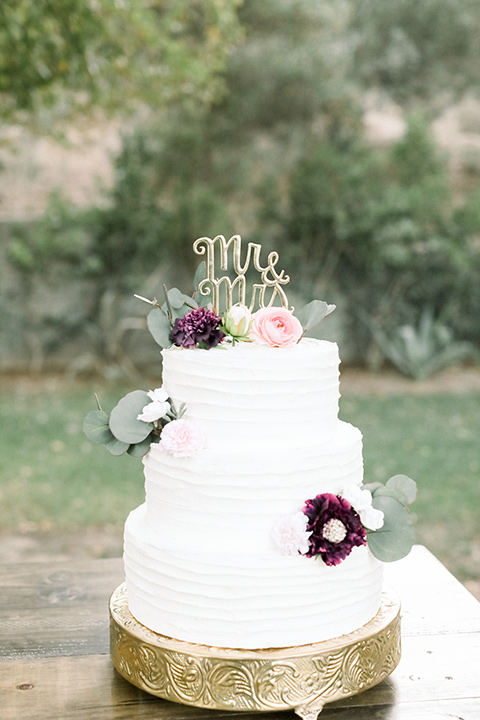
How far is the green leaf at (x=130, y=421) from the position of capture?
6.29ft

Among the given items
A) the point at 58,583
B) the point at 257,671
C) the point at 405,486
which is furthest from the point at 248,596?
the point at 58,583

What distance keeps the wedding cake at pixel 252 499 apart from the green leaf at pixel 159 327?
0.08 m

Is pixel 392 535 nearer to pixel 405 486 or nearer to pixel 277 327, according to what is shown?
pixel 405 486

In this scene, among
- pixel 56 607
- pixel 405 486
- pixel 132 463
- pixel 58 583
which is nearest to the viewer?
pixel 405 486

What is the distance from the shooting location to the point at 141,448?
1943 millimetres

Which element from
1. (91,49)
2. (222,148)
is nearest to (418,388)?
(222,148)

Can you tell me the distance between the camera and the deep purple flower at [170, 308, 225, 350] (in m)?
1.93

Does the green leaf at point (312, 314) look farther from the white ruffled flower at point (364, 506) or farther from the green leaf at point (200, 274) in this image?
the white ruffled flower at point (364, 506)

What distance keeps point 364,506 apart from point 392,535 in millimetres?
111

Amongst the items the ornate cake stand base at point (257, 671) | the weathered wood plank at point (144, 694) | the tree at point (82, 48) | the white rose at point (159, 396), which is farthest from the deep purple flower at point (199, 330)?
the tree at point (82, 48)

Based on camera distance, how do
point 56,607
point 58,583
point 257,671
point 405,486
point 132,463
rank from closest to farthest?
point 257,671, point 405,486, point 56,607, point 58,583, point 132,463

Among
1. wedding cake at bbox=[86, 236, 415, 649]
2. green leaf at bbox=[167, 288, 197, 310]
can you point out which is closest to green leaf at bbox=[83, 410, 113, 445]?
wedding cake at bbox=[86, 236, 415, 649]

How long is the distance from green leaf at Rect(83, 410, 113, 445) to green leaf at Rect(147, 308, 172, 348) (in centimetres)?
24

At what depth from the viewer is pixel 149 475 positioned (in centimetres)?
197
